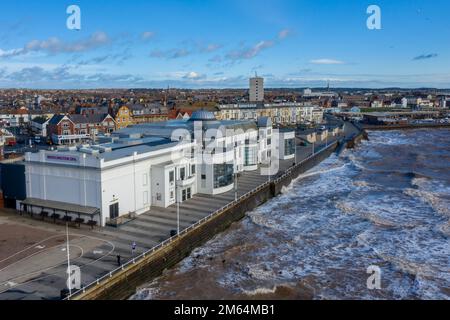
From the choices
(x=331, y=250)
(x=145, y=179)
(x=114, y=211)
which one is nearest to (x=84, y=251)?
(x=114, y=211)

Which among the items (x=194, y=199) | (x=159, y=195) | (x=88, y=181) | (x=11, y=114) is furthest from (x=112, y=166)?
(x=11, y=114)

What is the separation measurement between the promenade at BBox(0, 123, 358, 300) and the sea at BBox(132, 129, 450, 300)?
2260 mm

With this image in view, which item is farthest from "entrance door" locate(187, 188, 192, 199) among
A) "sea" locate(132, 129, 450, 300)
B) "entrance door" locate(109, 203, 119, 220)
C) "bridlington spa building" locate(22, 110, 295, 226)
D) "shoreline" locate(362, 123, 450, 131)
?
"shoreline" locate(362, 123, 450, 131)

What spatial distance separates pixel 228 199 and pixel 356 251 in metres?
11.5

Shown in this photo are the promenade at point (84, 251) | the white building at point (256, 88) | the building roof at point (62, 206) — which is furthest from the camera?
the white building at point (256, 88)

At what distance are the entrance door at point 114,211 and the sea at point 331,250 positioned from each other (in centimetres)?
623

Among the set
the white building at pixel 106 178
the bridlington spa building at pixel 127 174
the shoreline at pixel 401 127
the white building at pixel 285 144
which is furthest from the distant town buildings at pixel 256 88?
the white building at pixel 106 178

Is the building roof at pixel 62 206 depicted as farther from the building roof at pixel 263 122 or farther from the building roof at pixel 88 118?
the building roof at pixel 88 118

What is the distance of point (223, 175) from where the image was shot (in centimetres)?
3762

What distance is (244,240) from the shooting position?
2934 cm

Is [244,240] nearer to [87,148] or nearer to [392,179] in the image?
[87,148]

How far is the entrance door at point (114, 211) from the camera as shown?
2902cm

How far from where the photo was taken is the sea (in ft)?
72.3

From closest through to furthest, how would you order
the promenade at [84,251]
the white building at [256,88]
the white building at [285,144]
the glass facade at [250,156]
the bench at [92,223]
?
the promenade at [84,251]
the bench at [92,223]
the glass facade at [250,156]
the white building at [285,144]
the white building at [256,88]
